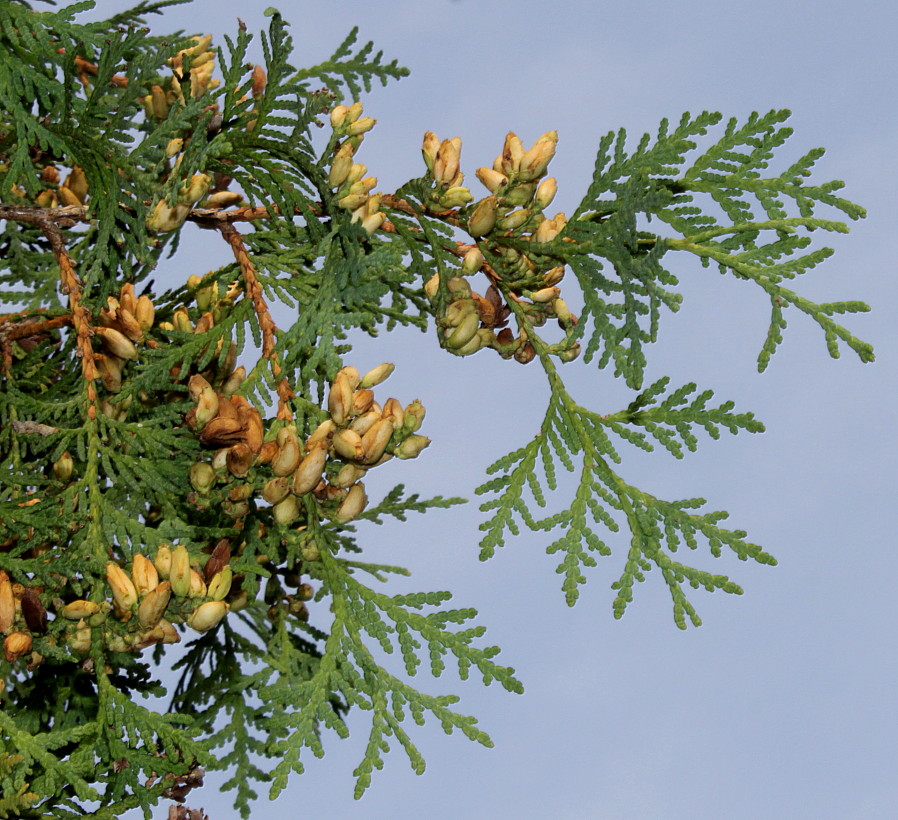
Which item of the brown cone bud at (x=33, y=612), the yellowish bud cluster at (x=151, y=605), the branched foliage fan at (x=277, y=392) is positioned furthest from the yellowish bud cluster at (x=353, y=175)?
the brown cone bud at (x=33, y=612)

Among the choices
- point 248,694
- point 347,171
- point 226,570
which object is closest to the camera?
point 226,570

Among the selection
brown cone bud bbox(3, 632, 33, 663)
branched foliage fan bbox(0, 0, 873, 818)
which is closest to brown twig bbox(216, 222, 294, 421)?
branched foliage fan bbox(0, 0, 873, 818)

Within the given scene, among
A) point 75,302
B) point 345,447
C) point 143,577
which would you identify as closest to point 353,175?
point 345,447

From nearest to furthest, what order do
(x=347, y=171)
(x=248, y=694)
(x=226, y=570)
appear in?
(x=226, y=570) → (x=347, y=171) → (x=248, y=694)

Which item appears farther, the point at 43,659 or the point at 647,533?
the point at 43,659

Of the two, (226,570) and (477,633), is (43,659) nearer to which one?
(226,570)

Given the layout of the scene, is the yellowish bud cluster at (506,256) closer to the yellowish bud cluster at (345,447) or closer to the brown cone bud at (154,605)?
the yellowish bud cluster at (345,447)

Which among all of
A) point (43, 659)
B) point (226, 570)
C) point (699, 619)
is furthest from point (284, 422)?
point (699, 619)

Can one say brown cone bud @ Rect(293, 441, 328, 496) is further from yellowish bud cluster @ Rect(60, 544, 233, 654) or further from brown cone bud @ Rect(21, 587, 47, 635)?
brown cone bud @ Rect(21, 587, 47, 635)
